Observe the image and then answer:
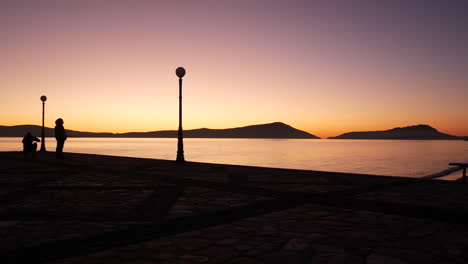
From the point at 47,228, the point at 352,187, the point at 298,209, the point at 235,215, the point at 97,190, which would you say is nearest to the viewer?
the point at 47,228

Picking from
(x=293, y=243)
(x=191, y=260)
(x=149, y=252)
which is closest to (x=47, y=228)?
(x=149, y=252)

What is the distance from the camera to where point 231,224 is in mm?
5438

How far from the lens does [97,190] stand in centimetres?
872

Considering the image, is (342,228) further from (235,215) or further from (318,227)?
(235,215)

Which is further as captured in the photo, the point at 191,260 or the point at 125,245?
the point at 125,245

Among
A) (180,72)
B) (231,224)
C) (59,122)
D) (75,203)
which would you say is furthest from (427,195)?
(59,122)

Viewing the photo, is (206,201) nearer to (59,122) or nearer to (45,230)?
(45,230)

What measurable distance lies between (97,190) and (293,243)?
5.72m

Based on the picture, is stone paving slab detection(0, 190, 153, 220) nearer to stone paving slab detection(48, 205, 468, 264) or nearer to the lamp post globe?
stone paving slab detection(48, 205, 468, 264)

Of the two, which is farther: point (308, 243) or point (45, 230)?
point (45, 230)

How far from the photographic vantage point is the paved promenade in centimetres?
409

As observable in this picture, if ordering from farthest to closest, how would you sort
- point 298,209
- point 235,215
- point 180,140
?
1. point 180,140
2. point 298,209
3. point 235,215

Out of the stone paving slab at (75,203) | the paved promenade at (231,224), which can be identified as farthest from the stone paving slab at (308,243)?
the stone paving slab at (75,203)

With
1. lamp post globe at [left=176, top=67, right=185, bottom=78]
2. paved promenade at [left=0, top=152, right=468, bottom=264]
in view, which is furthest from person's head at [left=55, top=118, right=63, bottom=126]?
paved promenade at [left=0, top=152, right=468, bottom=264]
